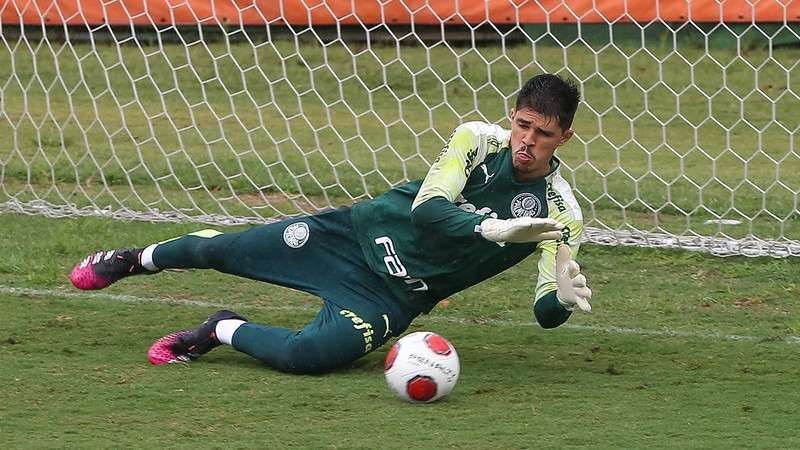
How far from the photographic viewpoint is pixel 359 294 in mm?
5090

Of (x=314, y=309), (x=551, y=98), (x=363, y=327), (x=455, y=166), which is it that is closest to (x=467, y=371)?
(x=363, y=327)

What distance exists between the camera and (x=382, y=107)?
1106cm

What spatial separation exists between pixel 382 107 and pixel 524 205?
6.24m

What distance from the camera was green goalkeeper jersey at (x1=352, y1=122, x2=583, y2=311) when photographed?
4785 mm

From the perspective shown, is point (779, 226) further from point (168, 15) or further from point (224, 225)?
point (168, 15)

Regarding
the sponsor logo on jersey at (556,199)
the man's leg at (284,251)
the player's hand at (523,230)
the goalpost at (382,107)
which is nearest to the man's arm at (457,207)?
the player's hand at (523,230)

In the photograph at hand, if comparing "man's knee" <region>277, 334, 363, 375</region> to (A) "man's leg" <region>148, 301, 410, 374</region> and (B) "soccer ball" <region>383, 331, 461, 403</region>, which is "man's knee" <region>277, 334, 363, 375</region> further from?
(B) "soccer ball" <region>383, 331, 461, 403</region>

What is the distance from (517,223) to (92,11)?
5.13 meters

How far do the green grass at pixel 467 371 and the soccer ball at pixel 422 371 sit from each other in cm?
7

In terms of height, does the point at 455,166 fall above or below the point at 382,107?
above

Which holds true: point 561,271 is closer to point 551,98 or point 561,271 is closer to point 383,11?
point 551,98

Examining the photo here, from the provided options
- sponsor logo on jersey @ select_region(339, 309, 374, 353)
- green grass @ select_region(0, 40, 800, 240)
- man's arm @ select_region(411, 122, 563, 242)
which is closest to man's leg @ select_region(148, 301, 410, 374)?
sponsor logo on jersey @ select_region(339, 309, 374, 353)

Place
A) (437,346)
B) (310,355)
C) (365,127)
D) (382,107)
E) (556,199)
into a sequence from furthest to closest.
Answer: (382,107) → (365,127) → (556,199) → (310,355) → (437,346)

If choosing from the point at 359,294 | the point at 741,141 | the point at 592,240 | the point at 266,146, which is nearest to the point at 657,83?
the point at 741,141
